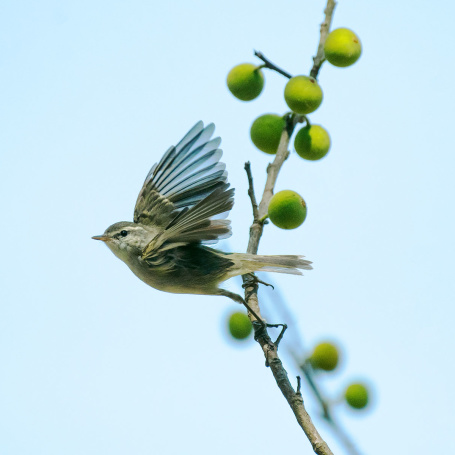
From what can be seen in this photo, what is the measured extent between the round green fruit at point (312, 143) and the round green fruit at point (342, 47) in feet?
1.52

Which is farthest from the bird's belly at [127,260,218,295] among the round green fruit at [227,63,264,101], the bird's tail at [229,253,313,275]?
the round green fruit at [227,63,264,101]

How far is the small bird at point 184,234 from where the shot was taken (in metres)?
4.25

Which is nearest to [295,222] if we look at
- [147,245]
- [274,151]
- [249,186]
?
[249,186]

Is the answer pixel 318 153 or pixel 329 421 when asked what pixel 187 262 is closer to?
pixel 318 153

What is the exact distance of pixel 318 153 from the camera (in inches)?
167

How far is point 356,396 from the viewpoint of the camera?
3693 millimetres

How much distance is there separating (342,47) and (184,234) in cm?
161

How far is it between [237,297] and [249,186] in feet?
2.85

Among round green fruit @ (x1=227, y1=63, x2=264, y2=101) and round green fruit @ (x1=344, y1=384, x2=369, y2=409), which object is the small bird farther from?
round green fruit @ (x1=344, y1=384, x2=369, y2=409)

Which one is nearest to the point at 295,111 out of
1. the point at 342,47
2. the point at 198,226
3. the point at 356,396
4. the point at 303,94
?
the point at 303,94

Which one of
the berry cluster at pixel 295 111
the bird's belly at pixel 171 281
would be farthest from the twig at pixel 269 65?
the bird's belly at pixel 171 281

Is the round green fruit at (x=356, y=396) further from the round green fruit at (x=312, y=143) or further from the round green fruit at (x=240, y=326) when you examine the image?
the round green fruit at (x=312, y=143)

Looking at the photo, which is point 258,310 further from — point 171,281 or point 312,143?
point 312,143

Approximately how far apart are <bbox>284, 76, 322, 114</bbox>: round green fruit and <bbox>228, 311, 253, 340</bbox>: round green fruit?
1388 millimetres
